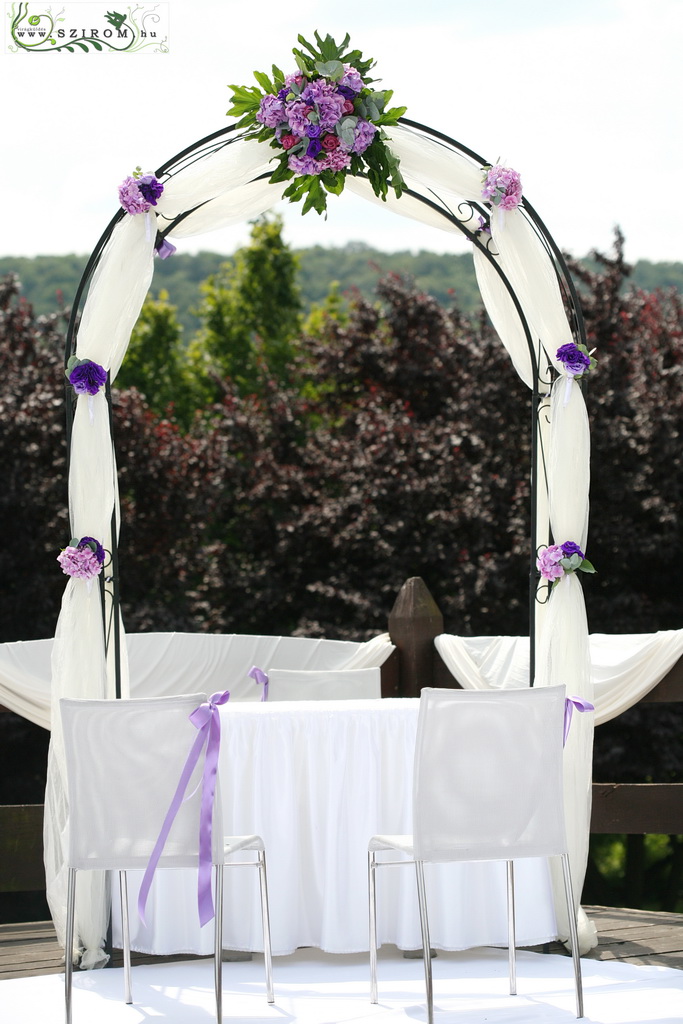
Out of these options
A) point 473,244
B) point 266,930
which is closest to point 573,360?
point 473,244

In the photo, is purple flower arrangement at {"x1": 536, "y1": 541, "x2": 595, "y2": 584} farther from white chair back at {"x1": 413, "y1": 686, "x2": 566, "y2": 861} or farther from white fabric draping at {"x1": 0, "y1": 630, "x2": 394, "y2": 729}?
white fabric draping at {"x1": 0, "y1": 630, "x2": 394, "y2": 729}

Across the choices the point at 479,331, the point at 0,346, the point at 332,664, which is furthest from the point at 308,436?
the point at 332,664

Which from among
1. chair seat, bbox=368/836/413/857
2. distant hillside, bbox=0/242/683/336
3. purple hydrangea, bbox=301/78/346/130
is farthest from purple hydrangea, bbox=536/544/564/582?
distant hillside, bbox=0/242/683/336

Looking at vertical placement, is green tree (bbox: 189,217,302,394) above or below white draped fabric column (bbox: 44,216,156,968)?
above

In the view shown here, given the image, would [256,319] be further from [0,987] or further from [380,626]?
[0,987]

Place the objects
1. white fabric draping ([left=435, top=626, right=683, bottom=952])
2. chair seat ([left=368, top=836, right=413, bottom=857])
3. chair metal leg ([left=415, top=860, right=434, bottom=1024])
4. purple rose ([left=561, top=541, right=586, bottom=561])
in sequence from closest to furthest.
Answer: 1. chair metal leg ([left=415, top=860, right=434, bottom=1024])
2. chair seat ([left=368, top=836, right=413, bottom=857])
3. white fabric draping ([left=435, top=626, right=683, bottom=952])
4. purple rose ([left=561, top=541, right=586, bottom=561])

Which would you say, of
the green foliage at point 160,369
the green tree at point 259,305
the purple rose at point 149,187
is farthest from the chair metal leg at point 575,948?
the green tree at point 259,305

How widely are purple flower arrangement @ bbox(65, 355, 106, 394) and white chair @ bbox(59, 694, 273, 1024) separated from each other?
1212 millimetres

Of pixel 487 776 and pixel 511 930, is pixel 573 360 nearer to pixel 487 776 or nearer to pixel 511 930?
pixel 487 776

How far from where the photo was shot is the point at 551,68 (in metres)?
11.1

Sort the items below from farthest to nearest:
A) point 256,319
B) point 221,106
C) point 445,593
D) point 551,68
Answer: point 256,319 < point 551,68 < point 221,106 < point 445,593

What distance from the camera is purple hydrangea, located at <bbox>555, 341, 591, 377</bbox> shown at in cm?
376

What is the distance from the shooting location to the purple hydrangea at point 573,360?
12.3 feet

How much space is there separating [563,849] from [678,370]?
14.8ft
